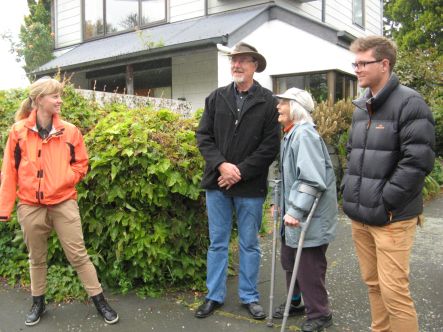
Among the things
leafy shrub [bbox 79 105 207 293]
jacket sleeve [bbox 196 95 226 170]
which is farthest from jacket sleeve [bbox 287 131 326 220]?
leafy shrub [bbox 79 105 207 293]

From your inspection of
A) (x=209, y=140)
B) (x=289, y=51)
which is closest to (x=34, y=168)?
(x=209, y=140)

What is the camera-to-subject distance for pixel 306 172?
3.19m

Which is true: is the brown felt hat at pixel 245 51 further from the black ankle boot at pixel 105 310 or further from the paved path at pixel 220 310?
the black ankle boot at pixel 105 310

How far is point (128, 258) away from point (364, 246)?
206 centimetres

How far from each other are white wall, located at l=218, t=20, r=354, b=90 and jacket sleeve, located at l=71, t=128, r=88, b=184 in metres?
7.30

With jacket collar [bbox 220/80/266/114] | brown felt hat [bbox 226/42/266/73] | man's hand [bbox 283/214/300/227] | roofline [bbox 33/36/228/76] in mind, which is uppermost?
roofline [bbox 33/36/228/76]

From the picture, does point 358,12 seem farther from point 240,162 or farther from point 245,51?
point 240,162

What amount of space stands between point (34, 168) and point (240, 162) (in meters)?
1.64

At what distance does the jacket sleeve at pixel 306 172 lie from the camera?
3186 millimetres

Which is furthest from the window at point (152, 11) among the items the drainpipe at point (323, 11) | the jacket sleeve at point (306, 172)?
the jacket sleeve at point (306, 172)

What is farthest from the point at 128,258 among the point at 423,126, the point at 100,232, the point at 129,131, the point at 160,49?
the point at 160,49

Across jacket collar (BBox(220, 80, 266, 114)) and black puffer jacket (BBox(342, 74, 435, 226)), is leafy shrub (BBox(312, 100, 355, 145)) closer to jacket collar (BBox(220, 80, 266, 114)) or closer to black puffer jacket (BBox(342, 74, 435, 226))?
jacket collar (BBox(220, 80, 266, 114))

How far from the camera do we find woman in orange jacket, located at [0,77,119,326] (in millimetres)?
3566

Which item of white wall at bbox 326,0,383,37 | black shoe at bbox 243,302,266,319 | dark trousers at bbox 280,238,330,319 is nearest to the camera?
dark trousers at bbox 280,238,330,319
